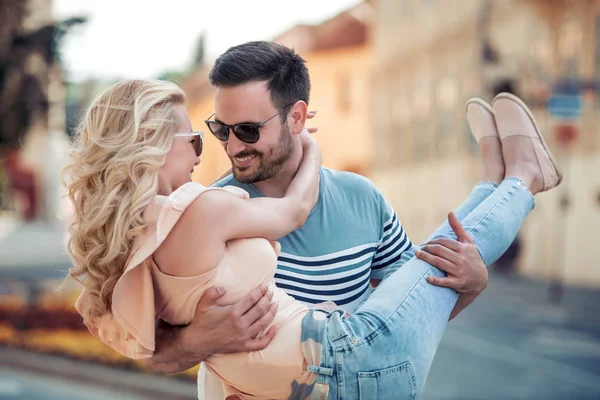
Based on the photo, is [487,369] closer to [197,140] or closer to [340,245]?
[340,245]

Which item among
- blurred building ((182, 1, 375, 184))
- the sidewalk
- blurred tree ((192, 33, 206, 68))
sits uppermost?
blurred tree ((192, 33, 206, 68))

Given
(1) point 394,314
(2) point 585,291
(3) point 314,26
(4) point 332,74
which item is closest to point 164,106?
(1) point 394,314

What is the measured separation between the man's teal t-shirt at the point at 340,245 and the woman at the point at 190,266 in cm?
15

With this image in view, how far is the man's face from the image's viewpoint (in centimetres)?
299

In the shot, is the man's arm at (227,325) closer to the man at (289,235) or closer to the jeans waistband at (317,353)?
the man at (289,235)

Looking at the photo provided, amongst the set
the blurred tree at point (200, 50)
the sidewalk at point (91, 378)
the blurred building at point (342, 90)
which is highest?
the blurred tree at point (200, 50)

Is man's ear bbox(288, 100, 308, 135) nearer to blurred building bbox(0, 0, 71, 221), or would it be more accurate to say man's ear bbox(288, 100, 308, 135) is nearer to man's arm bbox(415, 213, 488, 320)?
man's arm bbox(415, 213, 488, 320)

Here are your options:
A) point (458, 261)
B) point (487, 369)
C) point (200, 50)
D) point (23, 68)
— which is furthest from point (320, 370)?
point (200, 50)

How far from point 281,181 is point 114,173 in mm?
694

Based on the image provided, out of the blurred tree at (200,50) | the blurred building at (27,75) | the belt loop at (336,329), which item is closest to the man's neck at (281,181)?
the belt loop at (336,329)

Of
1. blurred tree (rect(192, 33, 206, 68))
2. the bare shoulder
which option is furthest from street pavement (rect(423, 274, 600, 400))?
blurred tree (rect(192, 33, 206, 68))

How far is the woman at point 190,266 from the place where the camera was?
2.75m

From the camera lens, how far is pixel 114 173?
2.79 m

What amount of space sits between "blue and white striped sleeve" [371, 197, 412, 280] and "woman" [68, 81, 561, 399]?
32 cm
